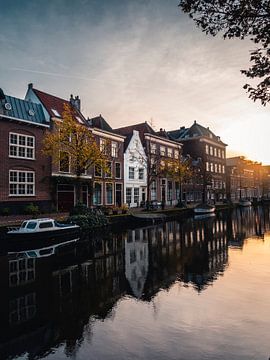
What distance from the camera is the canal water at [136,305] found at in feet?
20.2

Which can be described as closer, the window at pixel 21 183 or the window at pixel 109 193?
the window at pixel 21 183

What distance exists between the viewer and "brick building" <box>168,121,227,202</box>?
65.2 m

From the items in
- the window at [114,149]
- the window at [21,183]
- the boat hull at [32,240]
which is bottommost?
the boat hull at [32,240]

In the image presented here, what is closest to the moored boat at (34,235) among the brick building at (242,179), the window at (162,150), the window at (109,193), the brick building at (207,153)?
the window at (109,193)

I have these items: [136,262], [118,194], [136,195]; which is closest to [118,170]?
[118,194]

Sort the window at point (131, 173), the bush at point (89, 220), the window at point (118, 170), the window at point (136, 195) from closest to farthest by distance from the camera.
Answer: the bush at point (89, 220)
the window at point (118, 170)
the window at point (131, 173)
the window at point (136, 195)

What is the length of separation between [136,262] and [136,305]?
564cm

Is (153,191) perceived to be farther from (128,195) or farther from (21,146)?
(21,146)

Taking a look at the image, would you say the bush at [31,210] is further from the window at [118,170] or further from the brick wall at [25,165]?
the window at [118,170]

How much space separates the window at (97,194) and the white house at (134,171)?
5604mm

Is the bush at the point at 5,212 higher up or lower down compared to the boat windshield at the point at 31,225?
higher up

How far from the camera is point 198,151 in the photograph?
65.8 metres

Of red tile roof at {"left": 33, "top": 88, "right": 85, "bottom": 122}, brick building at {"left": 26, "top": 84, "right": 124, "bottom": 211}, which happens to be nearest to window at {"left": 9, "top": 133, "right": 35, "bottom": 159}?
brick building at {"left": 26, "top": 84, "right": 124, "bottom": 211}

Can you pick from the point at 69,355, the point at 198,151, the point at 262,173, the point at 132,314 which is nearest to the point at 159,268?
the point at 132,314
